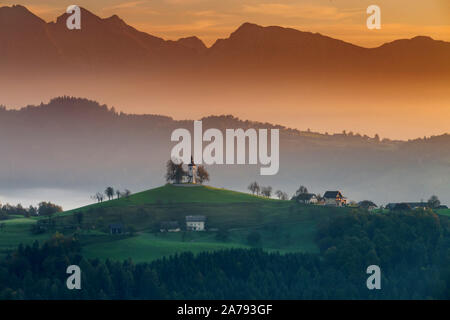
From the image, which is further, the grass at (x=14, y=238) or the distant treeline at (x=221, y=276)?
the grass at (x=14, y=238)

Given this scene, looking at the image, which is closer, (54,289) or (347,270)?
A: (54,289)

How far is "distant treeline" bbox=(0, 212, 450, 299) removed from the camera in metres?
174

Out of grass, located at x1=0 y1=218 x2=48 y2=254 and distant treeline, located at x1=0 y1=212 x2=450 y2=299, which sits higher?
grass, located at x1=0 y1=218 x2=48 y2=254

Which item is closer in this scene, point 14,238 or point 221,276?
point 221,276

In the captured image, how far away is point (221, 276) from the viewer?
180 metres

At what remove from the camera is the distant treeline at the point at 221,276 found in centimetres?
17388

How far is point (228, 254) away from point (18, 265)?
100ft

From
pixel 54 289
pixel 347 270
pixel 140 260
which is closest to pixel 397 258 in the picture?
pixel 347 270

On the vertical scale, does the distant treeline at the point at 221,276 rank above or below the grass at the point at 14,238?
below

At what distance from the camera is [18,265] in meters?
180

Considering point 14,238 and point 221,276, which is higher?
point 14,238

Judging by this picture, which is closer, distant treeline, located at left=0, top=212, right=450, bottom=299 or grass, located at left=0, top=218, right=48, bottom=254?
distant treeline, located at left=0, top=212, right=450, bottom=299
